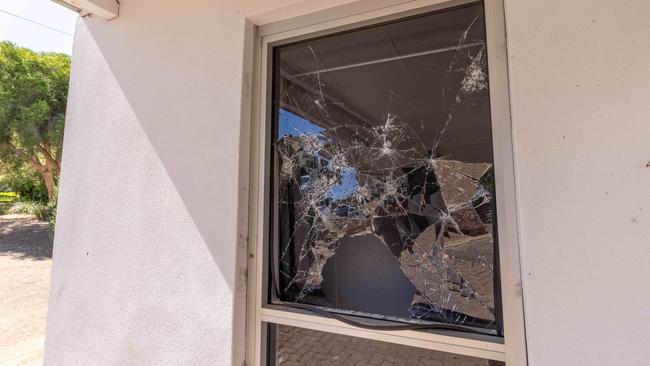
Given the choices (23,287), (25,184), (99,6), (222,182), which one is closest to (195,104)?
(222,182)

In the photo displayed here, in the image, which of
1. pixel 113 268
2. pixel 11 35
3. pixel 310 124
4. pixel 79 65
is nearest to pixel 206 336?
pixel 113 268

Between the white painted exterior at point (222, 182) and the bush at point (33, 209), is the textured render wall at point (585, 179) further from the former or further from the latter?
the bush at point (33, 209)

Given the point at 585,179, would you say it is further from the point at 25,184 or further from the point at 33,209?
the point at 25,184

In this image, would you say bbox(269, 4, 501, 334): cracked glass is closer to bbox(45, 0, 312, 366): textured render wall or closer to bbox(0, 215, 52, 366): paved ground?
bbox(45, 0, 312, 366): textured render wall

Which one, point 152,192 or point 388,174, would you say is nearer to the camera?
point 388,174

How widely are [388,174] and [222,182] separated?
2.42 ft

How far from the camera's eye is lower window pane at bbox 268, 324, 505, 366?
102 cm

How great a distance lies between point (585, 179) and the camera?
0.84 metres

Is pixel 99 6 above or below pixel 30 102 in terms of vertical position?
below

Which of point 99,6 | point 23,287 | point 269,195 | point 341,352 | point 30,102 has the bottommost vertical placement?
point 23,287

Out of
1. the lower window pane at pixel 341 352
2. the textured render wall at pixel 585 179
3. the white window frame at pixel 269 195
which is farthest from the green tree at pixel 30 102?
the textured render wall at pixel 585 179

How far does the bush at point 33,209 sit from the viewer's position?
10.3m

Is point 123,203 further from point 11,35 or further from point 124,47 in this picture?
point 11,35

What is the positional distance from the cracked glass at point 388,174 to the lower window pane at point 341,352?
0.34 feet
